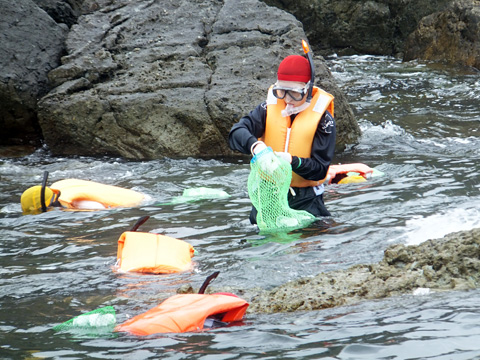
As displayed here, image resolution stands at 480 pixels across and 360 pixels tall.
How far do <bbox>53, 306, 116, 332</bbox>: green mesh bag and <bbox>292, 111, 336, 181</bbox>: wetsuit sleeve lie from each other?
105 inches

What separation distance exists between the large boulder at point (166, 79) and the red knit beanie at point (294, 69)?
4609 mm

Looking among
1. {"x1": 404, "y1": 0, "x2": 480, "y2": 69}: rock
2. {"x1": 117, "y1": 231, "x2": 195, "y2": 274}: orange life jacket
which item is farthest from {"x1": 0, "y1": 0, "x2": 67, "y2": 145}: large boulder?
{"x1": 404, "y1": 0, "x2": 480, "y2": 69}: rock

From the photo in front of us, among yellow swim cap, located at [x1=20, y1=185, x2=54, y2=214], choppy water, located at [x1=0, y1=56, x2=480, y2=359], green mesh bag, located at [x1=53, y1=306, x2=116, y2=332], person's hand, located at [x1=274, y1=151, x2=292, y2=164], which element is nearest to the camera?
choppy water, located at [x1=0, y1=56, x2=480, y2=359]

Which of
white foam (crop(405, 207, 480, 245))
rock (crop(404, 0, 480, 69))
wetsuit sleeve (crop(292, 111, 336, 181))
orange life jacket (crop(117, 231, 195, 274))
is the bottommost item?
white foam (crop(405, 207, 480, 245))

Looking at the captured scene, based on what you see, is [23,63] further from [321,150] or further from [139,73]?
[321,150]

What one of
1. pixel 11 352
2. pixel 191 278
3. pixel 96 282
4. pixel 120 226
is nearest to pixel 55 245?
pixel 120 226

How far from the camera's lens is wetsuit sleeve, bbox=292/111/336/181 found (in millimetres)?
6055

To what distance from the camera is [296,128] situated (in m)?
6.21

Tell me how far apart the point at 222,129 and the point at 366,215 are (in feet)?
14.2

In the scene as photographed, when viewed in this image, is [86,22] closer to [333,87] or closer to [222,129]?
[222,129]

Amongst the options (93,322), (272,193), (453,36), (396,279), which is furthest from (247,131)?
(453,36)

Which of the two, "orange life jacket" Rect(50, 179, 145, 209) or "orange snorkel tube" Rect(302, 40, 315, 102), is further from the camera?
"orange life jacket" Rect(50, 179, 145, 209)

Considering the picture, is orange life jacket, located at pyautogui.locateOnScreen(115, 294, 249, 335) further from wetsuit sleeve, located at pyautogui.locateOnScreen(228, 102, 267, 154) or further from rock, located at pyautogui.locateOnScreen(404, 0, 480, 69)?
rock, located at pyautogui.locateOnScreen(404, 0, 480, 69)

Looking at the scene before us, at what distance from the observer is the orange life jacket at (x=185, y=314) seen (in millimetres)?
3674
